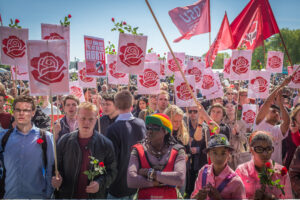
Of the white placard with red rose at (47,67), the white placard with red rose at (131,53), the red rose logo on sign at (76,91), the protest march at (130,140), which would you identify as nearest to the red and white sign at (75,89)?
the red rose logo on sign at (76,91)

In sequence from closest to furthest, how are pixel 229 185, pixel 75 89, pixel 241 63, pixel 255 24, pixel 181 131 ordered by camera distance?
1. pixel 229 185
2. pixel 181 131
3. pixel 241 63
4. pixel 75 89
5. pixel 255 24

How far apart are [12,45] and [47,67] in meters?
2.14

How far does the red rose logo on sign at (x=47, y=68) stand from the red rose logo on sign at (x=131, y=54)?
1.86 meters

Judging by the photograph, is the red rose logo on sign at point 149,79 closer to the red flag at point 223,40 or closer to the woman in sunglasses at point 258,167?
the red flag at point 223,40

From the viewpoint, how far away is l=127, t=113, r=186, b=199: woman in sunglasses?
212cm

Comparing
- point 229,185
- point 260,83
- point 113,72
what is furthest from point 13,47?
point 260,83

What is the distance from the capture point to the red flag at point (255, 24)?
21.2 ft

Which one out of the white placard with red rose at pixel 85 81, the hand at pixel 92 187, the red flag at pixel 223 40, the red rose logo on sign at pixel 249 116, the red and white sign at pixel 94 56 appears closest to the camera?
the hand at pixel 92 187

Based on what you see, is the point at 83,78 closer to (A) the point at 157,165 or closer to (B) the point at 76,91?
(B) the point at 76,91

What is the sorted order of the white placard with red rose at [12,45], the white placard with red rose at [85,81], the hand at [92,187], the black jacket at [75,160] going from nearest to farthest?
the hand at [92,187]
the black jacket at [75,160]
the white placard with red rose at [12,45]
the white placard with red rose at [85,81]

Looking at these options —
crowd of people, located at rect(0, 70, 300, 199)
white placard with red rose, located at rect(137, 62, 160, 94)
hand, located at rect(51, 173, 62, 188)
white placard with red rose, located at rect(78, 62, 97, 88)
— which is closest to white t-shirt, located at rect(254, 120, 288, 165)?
crowd of people, located at rect(0, 70, 300, 199)

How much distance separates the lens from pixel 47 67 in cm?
277

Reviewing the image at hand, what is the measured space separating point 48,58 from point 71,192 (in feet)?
4.88

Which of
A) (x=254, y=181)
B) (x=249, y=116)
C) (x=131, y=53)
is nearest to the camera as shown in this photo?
A: (x=254, y=181)
